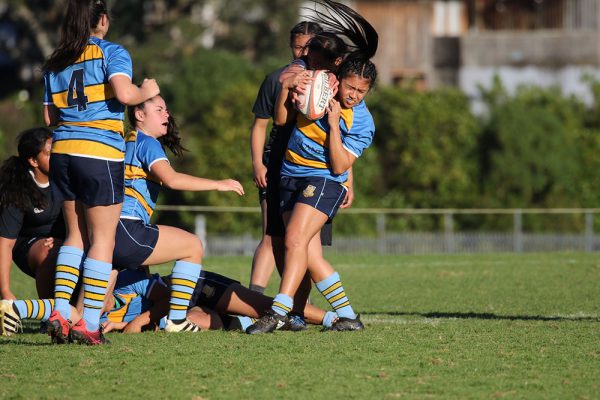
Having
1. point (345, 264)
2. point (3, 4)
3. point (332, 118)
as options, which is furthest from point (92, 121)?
point (3, 4)

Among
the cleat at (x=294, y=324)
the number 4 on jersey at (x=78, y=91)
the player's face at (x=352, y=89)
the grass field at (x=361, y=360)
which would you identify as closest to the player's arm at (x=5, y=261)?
the grass field at (x=361, y=360)

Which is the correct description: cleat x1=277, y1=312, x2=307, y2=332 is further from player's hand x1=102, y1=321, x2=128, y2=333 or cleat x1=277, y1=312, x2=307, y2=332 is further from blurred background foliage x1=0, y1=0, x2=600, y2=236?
blurred background foliage x1=0, y1=0, x2=600, y2=236

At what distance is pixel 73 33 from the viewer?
675 cm

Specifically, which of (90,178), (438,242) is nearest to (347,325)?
(90,178)

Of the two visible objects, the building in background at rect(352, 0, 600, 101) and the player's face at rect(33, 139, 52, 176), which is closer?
the player's face at rect(33, 139, 52, 176)

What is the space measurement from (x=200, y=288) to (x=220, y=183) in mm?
1271

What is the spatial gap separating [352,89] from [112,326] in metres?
2.29

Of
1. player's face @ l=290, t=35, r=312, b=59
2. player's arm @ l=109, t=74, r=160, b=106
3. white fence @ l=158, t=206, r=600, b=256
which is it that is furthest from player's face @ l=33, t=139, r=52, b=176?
white fence @ l=158, t=206, r=600, b=256

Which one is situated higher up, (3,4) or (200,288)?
(3,4)

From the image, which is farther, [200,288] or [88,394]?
[200,288]

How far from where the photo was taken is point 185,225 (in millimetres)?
28781

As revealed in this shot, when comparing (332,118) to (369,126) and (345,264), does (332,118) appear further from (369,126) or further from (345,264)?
(345,264)

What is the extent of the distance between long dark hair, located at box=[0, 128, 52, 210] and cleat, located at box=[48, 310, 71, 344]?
1.38m

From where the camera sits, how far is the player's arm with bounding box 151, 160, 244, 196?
23.3 feet
